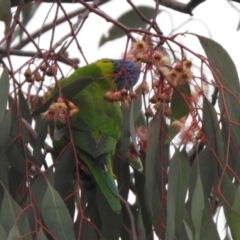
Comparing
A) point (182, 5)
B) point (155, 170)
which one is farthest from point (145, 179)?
point (182, 5)

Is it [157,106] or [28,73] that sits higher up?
[28,73]

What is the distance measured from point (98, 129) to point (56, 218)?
410 millimetres

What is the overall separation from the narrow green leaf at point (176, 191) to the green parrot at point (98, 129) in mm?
138

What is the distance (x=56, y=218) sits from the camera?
5.31ft

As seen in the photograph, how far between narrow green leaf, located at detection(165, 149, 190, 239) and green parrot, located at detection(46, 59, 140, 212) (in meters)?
0.14

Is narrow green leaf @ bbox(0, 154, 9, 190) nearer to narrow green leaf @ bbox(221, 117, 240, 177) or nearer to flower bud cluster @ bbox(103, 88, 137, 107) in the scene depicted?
flower bud cluster @ bbox(103, 88, 137, 107)

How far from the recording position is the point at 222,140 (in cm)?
174

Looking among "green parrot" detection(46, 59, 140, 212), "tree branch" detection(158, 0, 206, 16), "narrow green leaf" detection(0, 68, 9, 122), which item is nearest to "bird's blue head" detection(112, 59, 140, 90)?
"green parrot" detection(46, 59, 140, 212)

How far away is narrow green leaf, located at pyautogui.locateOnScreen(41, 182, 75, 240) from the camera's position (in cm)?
160

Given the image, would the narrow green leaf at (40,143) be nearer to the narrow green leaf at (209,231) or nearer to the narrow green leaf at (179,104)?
the narrow green leaf at (179,104)

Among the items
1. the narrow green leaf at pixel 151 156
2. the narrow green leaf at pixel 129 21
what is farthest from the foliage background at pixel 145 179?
the narrow green leaf at pixel 129 21

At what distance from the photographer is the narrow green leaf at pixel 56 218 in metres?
1.60

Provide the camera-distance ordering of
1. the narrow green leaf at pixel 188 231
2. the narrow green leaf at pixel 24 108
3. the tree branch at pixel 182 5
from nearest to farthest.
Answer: the narrow green leaf at pixel 188 231, the narrow green leaf at pixel 24 108, the tree branch at pixel 182 5

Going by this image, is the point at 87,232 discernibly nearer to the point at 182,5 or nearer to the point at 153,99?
the point at 153,99
